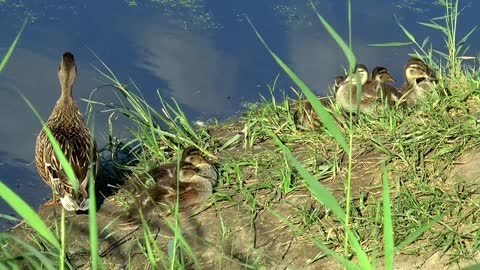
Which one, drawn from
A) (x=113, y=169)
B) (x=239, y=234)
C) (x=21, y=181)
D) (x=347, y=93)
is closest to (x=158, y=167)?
(x=113, y=169)

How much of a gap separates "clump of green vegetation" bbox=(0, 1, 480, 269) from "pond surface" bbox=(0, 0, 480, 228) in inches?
49.1

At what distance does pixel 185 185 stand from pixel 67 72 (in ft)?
4.84

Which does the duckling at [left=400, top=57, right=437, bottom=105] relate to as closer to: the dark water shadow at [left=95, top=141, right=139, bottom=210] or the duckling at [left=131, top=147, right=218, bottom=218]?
the duckling at [left=131, top=147, right=218, bottom=218]

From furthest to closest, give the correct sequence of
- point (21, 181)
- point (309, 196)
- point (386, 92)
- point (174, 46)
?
point (174, 46), point (21, 181), point (386, 92), point (309, 196)

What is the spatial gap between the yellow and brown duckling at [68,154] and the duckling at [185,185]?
360 millimetres

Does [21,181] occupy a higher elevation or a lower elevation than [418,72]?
lower

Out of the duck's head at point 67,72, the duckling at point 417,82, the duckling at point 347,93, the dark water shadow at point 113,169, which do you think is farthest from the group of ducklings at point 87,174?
the duckling at point 417,82

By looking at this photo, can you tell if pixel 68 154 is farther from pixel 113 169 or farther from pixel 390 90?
pixel 390 90

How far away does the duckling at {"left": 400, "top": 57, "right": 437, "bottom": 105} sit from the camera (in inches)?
244

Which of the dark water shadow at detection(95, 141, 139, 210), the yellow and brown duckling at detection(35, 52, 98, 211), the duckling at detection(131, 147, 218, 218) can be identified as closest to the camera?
the duckling at detection(131, 147, 218, 218)

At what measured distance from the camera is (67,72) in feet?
21.2

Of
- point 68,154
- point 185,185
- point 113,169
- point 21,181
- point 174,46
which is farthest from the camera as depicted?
point 174,46

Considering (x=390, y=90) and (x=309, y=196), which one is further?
(x=390, y=90)

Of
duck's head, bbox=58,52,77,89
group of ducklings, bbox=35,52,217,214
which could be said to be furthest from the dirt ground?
duck's head, bbox=58,52,77,89
